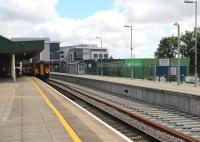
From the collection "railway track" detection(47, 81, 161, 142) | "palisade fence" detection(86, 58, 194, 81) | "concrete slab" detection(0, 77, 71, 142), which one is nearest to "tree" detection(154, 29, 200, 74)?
"palisade fence" detection(86, 58, 194, 81)

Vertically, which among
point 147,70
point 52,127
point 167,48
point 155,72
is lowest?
point 52,127

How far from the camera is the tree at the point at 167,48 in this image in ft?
436

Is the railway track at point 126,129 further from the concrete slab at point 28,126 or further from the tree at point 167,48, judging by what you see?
the tree at point 167,48

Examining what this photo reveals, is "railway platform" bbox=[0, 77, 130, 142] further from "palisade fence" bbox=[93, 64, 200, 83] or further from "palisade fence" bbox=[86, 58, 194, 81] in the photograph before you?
"palisade fence" bbox=[86, 58, 194, 81]

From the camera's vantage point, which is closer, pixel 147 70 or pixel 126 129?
pixel 126 129

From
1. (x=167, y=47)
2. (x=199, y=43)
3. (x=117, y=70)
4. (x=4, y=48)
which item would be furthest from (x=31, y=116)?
(x=167, y=47)

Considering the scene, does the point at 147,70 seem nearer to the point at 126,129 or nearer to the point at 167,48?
the point at 126,129

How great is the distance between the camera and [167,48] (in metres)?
135

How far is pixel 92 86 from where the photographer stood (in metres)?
51.4

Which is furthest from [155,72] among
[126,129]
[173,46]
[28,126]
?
[173,46]

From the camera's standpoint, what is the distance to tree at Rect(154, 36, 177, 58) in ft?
436

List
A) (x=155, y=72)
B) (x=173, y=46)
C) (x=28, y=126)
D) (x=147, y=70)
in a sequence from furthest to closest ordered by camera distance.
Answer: (x=173, y=46) → (x=147, y=70) → (x=155, y=72) → (x=28, y=126)

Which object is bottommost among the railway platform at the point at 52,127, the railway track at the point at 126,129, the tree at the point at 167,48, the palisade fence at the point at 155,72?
the railway track at the point at 126,129

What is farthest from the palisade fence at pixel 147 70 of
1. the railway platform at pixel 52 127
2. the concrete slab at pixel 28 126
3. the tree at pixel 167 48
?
the tree at pixel 167 48
